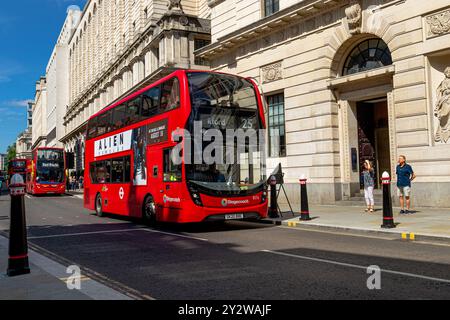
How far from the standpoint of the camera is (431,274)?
19.5 ft

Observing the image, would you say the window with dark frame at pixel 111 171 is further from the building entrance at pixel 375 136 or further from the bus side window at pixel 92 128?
the building entrance at pixel 375 136

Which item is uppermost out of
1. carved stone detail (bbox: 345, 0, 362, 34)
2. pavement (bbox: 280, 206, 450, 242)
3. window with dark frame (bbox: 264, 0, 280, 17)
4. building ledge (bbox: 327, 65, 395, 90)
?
window with dark frame (bbox: 264, 0, 280, 17)

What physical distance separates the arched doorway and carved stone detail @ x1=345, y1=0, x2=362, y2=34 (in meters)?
0.42

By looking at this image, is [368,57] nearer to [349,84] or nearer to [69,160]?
[349,84]

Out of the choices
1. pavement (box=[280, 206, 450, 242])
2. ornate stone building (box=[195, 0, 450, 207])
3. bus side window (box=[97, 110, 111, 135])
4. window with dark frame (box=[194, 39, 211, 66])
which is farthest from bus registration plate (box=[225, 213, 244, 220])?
window with dark frame (box=[194, 39, 211, 66])

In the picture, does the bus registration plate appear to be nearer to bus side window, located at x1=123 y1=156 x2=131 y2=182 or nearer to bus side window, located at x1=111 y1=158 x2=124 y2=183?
bus side window, located at x1=123 y1=156 x2=131 y2=182

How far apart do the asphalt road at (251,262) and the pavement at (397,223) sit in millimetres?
406

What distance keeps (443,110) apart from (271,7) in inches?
424

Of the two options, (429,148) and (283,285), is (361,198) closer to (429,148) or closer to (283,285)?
(429,148)

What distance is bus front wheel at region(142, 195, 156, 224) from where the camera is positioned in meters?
12.7

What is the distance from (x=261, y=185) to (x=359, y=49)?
9190 millimetres

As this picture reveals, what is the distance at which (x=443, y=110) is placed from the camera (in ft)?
47.4

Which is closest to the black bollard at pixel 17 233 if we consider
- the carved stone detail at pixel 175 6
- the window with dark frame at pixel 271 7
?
the window with dark frame at pixel 271 7

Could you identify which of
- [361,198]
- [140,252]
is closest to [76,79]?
[361,198]
